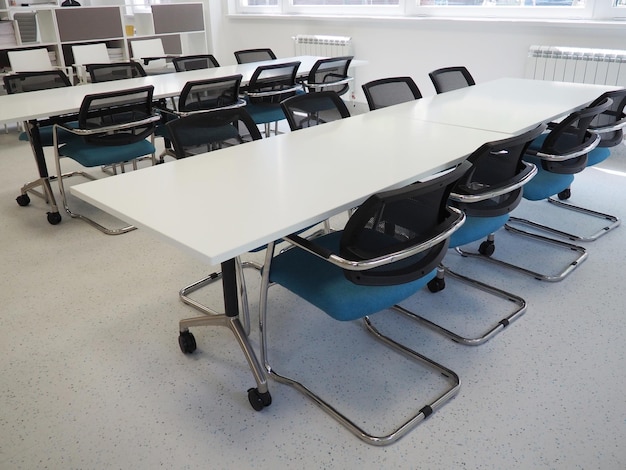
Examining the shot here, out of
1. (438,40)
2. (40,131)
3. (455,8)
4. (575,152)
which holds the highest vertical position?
(455,8)

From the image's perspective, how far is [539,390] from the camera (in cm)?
194

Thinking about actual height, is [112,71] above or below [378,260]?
above

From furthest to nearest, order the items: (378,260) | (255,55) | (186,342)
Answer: (255,55)
(186,342)
(378,260)

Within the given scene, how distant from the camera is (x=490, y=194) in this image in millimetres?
2023

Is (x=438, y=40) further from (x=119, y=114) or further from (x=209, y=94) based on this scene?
(x=119, y=114)

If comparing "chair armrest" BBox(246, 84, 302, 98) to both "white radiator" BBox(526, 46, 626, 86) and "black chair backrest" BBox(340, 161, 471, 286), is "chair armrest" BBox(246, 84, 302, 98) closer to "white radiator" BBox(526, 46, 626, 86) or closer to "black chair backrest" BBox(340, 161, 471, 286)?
"white radiator" BBox(526, 46, 626, 86)

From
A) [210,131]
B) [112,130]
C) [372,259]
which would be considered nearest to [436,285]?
[372,259]

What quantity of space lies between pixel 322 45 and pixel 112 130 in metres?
3.70

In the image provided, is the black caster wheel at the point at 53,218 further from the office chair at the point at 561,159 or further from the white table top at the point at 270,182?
the office chair at the point at 561,159

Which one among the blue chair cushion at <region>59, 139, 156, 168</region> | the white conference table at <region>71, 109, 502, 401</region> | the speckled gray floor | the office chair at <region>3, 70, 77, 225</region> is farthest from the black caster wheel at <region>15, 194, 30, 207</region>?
the white conference table at <region>71, 109, 502, 401</region>

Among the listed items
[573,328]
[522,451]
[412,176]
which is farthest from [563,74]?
[522,451]

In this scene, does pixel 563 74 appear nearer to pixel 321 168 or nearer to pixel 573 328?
pixel 573 328

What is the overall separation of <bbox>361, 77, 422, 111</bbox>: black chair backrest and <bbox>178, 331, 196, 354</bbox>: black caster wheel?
1.75 m

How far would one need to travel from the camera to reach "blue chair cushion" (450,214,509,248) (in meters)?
2.23
